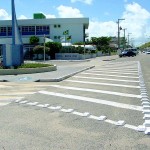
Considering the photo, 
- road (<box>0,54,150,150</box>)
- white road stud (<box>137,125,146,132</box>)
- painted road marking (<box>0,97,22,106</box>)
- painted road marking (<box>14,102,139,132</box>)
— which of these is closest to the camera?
road (<box>0,54,150,150</box>)

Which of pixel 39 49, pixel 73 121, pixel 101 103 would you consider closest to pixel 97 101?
pixel 101 103

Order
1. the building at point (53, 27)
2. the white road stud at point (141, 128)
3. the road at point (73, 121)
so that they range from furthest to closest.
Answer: the building at point (53, 27), the white road stud at point (141, 128), the road at point (73, 121)

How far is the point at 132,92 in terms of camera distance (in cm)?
1416

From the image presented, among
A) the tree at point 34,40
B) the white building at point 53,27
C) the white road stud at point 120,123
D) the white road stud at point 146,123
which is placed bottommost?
the white road stud at point 120,123

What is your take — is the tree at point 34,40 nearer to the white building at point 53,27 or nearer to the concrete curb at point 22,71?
the white building at point 53,27

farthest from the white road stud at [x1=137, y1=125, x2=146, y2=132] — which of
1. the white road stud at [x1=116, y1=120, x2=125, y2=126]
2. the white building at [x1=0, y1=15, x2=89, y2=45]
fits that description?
the white building at [x1=0, y1=15, x2=89, y2=45]

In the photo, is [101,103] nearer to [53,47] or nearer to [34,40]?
[53,47]

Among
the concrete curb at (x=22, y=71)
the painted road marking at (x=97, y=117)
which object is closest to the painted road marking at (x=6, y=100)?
the painted road marking at (x=97, y=117)

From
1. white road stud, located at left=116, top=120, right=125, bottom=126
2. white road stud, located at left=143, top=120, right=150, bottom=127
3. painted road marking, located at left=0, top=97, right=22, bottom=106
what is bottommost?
painted road marking, located at left=0, top=97, right=22, bottom=106

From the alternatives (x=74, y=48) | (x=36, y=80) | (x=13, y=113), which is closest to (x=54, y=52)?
(x=74, y=48)

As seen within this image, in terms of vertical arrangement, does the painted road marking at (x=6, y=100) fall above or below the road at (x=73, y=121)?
below

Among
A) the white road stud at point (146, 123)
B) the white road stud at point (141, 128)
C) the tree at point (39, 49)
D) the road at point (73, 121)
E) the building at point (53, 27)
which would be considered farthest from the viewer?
the building at point (53, 27)

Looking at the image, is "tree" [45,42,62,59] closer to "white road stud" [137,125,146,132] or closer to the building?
the building

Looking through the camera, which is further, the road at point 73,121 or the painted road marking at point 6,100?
the painted road marking at point 6,100
